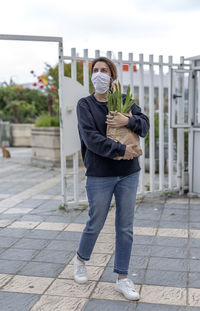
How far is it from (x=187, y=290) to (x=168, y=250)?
3.18 feet

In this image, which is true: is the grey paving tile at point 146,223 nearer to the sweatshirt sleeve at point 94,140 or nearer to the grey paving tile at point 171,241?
the grey paving tile at point 171,241

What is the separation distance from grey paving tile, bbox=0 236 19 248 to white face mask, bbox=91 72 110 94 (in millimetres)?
2261

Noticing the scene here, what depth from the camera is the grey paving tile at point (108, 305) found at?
309cm

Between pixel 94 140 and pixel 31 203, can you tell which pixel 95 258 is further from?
pixel 31 203

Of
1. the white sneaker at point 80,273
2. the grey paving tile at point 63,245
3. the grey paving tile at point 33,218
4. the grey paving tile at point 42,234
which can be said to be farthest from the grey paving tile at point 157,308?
the grey paving tile at point 33,218

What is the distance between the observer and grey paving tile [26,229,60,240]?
Answer: 489 centimetres

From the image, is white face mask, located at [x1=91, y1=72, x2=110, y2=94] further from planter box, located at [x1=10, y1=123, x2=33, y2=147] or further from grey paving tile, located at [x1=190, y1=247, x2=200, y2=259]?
planter box, located at [x1=10, y1=123, x2=33, y2=147]

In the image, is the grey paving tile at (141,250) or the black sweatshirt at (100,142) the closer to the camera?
the black sweatshirt at (100,142)

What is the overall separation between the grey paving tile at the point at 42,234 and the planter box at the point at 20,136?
15.1 metres

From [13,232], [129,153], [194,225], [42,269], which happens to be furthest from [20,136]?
[129,153]

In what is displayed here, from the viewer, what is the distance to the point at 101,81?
10.6ft

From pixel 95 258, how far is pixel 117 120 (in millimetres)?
1679

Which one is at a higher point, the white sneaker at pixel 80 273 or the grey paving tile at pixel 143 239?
the white sneaker at pixel 80 273

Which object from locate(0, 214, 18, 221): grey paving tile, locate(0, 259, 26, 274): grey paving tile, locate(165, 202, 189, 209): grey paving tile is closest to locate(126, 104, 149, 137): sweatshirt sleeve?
locate(0, 259, 26, 274): grey paving tile
